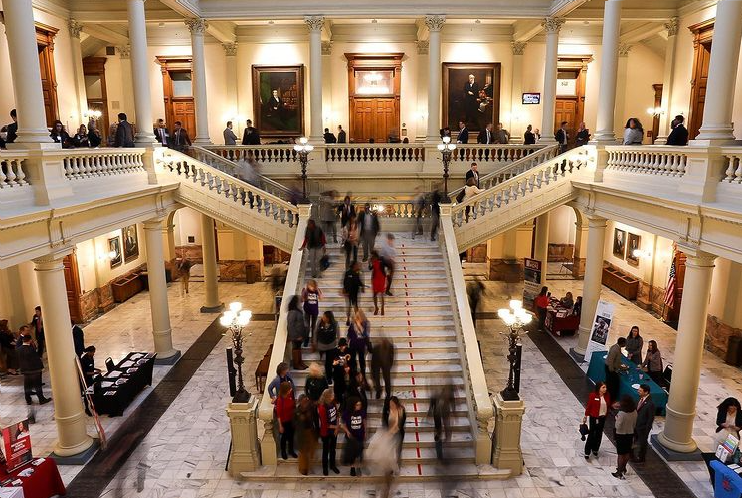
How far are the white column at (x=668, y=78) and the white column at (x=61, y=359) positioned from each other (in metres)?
16.8

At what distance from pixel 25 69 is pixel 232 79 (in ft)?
42.1

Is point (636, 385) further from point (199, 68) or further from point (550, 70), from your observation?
point (199, 68)

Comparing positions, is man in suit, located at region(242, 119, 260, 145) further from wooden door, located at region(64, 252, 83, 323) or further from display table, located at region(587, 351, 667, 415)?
display table, located at region(587, 351, 667, 415)

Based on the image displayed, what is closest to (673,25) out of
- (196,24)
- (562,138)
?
(562,138)

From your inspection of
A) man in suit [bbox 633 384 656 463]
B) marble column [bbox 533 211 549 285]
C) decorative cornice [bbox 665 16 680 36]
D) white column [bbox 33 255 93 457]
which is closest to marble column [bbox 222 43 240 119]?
marble column [bbox 533 211 549 285]

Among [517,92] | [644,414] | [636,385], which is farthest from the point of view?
[517,92]

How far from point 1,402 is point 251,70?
13.9 m

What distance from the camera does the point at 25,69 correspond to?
8273mm

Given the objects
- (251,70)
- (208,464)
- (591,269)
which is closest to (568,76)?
(591,269)

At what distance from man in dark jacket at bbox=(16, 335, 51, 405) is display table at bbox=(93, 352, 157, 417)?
4.10 feet

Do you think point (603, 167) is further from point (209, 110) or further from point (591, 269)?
point (209, 110)

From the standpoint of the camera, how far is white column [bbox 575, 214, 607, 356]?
13094mm

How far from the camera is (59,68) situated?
1575 cm

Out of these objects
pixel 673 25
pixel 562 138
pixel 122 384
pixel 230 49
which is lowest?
pixel 122 384
